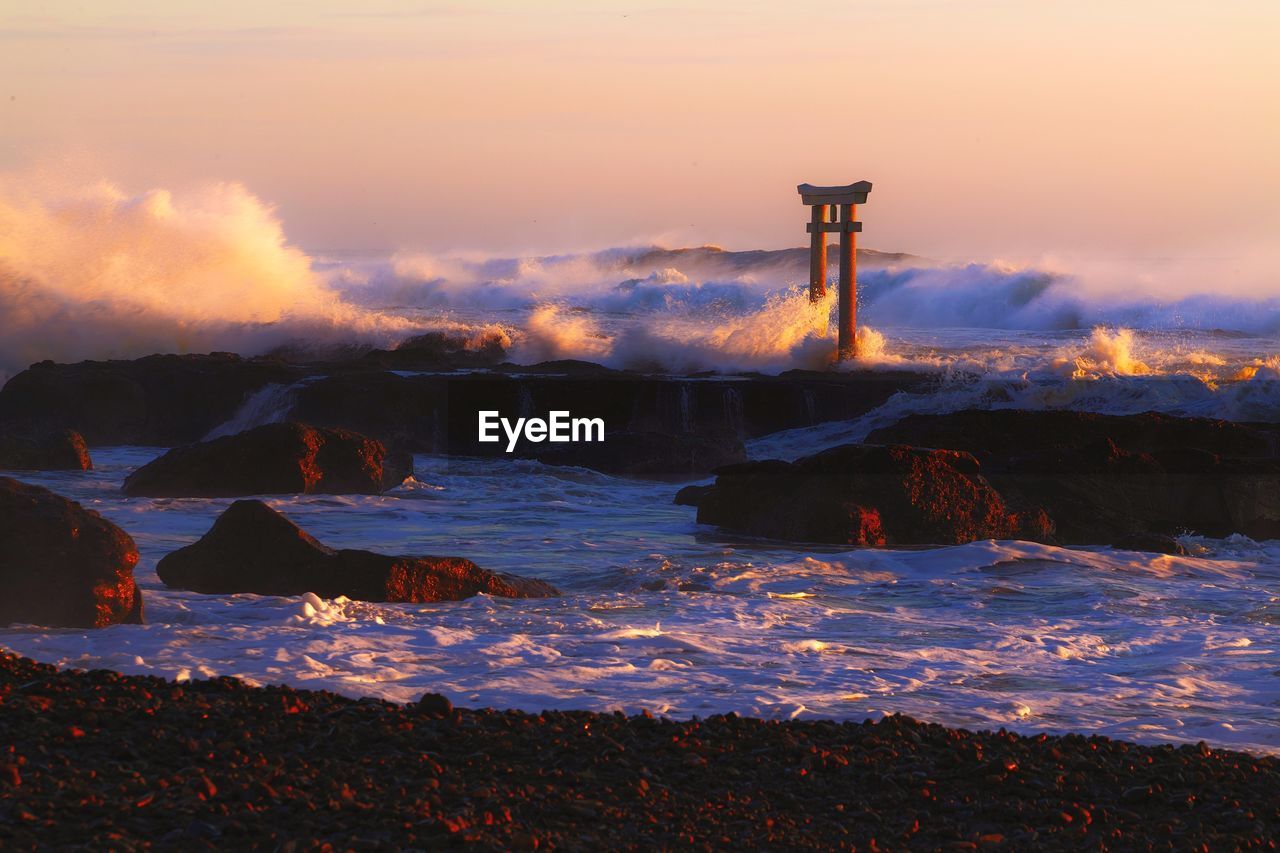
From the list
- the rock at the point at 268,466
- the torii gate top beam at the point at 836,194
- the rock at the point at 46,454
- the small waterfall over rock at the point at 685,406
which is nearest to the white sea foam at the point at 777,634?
the rock at the point at 268,466

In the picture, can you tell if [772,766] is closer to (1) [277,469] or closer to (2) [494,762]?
(2) [494,762]

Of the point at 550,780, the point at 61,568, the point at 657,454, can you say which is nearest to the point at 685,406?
the point at 657,454

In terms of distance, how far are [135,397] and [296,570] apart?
11.0m

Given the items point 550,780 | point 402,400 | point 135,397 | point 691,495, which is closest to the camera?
point 550,780

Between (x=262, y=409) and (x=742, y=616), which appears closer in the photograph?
(x=742, y=616)

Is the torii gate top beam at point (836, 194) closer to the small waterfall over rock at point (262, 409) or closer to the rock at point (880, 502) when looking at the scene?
the small waterfall over rock at point (262, 409)

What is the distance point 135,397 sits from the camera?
17469 millimetres

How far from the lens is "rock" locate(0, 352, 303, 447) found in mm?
17109

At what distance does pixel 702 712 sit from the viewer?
521 centimetres

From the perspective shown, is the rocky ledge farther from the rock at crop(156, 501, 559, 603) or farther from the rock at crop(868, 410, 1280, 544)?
the rock at crop(156, 501, 559, 603)

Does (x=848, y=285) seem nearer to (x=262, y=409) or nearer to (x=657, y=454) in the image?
(x=657, y=454)

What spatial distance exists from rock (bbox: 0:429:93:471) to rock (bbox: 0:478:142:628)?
7340mm

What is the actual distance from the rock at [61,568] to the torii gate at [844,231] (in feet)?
48.0

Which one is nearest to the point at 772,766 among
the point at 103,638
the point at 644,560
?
the point at 103,638
